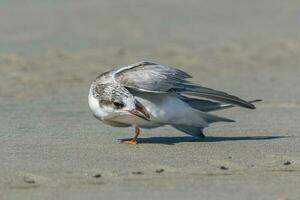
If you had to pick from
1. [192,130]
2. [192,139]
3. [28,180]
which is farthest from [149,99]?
[28,180]

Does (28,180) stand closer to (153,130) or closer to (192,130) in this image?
(192,130)

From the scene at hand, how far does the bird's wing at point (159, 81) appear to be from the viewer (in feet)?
23.6

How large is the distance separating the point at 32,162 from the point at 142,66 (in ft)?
4.28

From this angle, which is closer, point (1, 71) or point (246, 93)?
point (246, 93)

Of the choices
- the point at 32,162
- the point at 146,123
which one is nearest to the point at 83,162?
the point at 32,162

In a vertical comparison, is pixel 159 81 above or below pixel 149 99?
above

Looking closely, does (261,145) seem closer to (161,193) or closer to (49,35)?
(161,193)

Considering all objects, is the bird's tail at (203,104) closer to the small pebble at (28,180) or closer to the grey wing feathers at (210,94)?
the grey wing feathers at (210,94)

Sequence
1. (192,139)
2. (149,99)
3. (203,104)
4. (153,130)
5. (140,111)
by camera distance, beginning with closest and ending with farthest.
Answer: (140,111), (149,99), (203,104), (192,139), (153,130)

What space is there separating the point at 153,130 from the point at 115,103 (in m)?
1.17

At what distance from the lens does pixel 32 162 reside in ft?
21.4

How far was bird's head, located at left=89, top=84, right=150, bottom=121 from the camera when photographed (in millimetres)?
7137

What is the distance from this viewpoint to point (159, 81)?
723cm

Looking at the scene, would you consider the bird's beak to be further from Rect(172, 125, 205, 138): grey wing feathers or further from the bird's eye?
Rect(172, 125, 205, 138): grey wing feathers
